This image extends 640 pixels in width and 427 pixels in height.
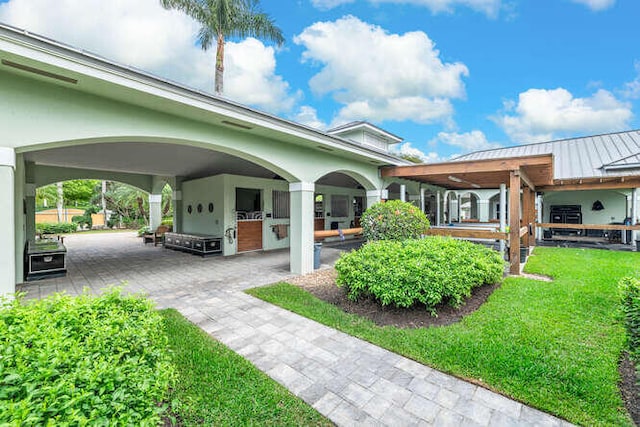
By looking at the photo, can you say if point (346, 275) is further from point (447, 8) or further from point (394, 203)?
point (447, 8)

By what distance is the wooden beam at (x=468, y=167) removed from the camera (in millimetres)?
6812

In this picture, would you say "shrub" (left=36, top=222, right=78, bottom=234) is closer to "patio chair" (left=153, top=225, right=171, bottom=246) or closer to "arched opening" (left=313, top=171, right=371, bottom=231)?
"patio chair" (left=153, top=225, right=171, bottom=246)

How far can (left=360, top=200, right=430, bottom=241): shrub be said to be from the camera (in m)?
7.24

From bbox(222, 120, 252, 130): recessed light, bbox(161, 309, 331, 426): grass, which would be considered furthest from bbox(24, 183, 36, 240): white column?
bbox(161, 309, 331, 426): grass

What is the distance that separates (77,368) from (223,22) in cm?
1678

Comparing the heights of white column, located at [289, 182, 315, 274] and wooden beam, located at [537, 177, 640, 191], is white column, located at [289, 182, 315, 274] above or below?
below

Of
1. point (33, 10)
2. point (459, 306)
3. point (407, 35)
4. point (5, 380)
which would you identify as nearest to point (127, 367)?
point (5, 380)

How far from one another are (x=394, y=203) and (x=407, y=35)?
793cm

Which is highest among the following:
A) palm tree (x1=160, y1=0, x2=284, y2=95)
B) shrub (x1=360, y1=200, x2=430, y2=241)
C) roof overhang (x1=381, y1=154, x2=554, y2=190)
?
palm tree (x1=160, y1=0, x2=284, y2=95)

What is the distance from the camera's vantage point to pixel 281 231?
11.6m

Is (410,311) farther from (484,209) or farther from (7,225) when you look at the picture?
(484,209)

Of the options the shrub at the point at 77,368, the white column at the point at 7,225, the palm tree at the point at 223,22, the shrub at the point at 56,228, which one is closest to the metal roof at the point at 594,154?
the palm tree at the point at 223,22

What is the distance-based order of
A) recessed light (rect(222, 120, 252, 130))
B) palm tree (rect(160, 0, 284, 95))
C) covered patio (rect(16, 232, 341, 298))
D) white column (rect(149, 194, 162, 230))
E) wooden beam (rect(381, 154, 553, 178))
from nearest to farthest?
recessed light (rect(222, 120, 252, 130))
covered patio (rect(16, 232, 341, 298))
wooden beam (rect(381, 154, 553, 178))
palm tree (rect(160, 0, 284, 95))
white column (rect(149, 194, 162, 230))

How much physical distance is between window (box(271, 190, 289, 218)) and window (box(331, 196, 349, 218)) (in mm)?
2921
